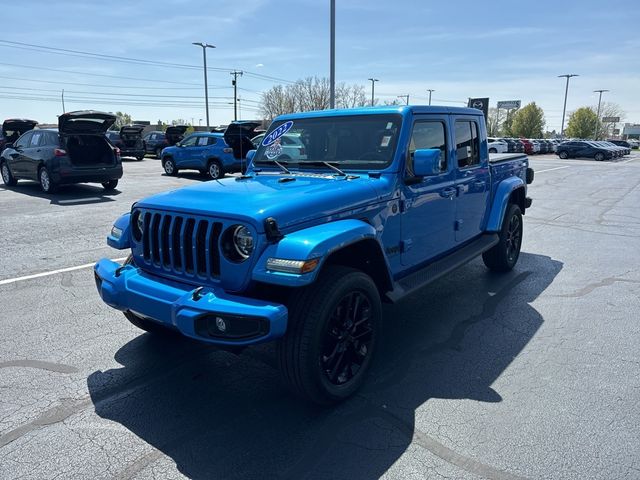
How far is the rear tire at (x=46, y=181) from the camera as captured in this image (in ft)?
40.7

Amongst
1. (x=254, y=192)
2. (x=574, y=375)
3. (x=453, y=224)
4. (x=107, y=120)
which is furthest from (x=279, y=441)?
(x=107, y=120)

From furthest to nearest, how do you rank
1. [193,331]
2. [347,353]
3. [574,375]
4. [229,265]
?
[574,375]
[347,353]
[229,265]
[193,331]

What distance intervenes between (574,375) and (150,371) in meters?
3.18

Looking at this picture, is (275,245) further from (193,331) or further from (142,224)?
(142,224)

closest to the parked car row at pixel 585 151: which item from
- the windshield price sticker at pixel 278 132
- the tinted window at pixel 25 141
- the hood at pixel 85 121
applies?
the hood at pixel 85 121

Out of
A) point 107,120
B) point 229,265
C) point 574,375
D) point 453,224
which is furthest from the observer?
point 107,120

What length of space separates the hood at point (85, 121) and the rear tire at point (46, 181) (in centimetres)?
122

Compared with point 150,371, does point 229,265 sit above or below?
above

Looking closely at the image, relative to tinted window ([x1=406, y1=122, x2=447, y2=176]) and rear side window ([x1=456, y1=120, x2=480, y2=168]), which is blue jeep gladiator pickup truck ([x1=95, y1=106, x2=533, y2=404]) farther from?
rear side window ([x1=456, y1=120, x2=480, y2=168])

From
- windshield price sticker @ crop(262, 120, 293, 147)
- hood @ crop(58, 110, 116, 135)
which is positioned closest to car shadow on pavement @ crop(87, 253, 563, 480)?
windshield price sticker @ crop(262, 120, 293, 147)

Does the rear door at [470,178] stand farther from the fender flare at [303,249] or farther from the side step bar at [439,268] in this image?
the fender flare at [303,249]

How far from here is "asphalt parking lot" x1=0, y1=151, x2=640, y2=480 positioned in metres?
2.62

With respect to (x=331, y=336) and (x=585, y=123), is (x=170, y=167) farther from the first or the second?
(x=585, y=123)

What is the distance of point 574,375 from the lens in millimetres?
3596
